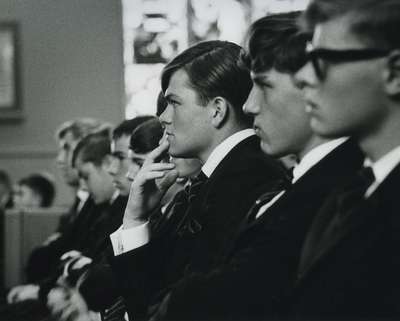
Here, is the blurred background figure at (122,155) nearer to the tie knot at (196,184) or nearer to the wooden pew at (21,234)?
the tie knot at (196,184)

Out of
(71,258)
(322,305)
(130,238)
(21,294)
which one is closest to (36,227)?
(21,294)

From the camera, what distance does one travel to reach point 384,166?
5.02 ft

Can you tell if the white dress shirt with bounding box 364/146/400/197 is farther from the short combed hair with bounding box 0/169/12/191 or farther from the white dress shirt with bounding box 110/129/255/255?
the short combed hair with bounding box 0/169/12/191

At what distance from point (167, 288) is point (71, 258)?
6.30 ft

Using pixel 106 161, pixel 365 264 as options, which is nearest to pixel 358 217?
pixel 365 264

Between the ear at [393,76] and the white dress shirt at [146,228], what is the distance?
1045 mm

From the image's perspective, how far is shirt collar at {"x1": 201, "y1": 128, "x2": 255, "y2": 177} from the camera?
2.56 m

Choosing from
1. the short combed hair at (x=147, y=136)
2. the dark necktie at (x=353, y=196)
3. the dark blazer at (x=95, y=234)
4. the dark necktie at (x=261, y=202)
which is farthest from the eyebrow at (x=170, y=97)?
the dark necktie at (x=353, y=196)

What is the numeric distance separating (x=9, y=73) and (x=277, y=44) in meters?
8.63

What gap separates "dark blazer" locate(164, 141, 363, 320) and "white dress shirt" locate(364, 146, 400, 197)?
0.24 meters

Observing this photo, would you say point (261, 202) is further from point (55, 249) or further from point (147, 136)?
point (55, 249)

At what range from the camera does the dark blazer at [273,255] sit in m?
1.83

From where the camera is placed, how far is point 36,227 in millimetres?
6508

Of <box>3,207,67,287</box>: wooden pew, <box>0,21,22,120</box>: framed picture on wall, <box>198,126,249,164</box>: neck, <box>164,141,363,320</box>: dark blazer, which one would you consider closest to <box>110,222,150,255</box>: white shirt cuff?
<box>198,126,249,164</box>: neck
